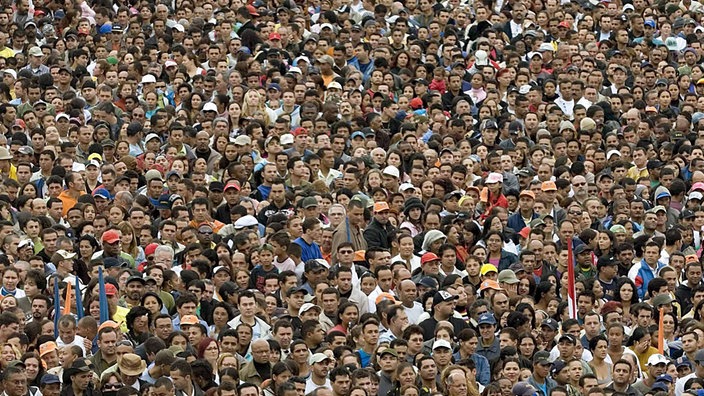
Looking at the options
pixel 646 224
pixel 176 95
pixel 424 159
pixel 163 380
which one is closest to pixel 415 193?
pixel 424 159

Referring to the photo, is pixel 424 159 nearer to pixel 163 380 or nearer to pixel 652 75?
pixel 652 75

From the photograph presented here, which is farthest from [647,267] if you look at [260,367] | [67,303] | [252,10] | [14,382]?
[252,10]

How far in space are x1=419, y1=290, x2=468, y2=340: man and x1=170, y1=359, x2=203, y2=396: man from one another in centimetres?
257

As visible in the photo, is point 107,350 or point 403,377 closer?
point 403,377

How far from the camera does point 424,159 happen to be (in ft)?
79.2

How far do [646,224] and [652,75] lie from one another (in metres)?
5.27

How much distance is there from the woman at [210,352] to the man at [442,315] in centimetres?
201

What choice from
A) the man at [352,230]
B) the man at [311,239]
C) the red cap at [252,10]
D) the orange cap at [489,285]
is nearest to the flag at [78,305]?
the man at [311,239]

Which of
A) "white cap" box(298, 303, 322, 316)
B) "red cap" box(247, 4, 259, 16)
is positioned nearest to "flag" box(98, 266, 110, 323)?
"white cap" box(298, 303, 322, 316)

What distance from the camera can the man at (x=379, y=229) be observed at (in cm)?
2189

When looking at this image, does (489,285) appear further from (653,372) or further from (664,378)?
(664,378)

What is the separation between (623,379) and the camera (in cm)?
1952

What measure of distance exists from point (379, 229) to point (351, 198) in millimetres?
866

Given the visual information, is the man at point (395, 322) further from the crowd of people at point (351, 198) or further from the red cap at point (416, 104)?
the red cap at point (416, 104)
